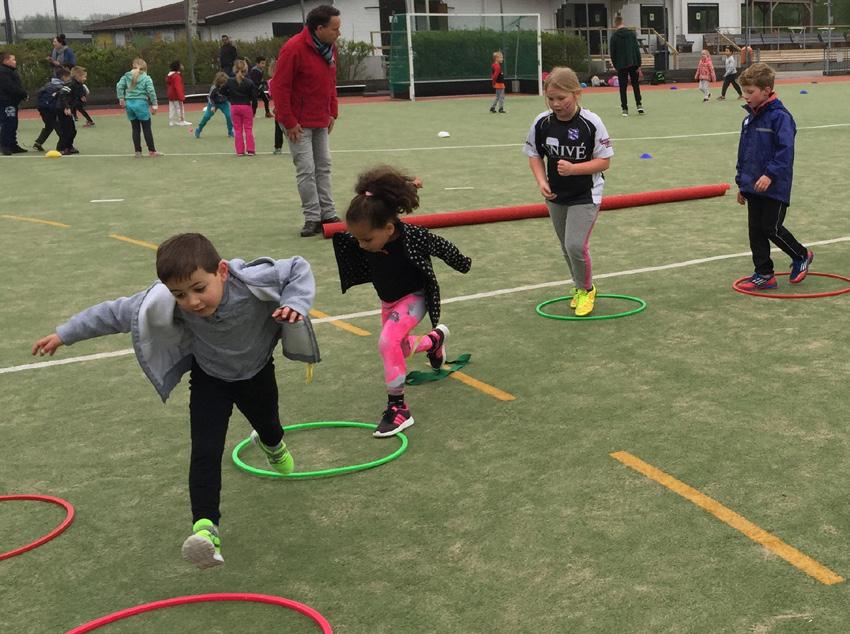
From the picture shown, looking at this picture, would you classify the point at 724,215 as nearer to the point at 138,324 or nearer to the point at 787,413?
the point at 787,413

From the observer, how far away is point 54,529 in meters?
4.53

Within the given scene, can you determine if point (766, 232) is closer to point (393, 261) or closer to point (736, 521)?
point (393, 261)

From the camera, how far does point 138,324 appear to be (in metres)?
4.07

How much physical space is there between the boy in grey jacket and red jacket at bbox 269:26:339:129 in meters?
6.81

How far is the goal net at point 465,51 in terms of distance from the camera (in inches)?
1492

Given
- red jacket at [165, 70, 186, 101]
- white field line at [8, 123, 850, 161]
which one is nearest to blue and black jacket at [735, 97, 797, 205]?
white field line at [8, 123, 850, 161]

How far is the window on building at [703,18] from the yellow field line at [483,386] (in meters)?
61.6

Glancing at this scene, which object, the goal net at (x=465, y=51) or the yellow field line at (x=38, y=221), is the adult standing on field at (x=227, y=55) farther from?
the yellow field line at (x=38, y=221)

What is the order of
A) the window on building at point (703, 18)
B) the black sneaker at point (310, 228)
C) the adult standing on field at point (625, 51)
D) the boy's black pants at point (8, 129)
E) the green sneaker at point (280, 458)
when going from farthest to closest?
the window on building at point (703, 18) → the adult standing on field at point (625, 51) → the boy's black pants at point (8, 129) → the black sneaker at point (310, 228) → the green sneaker at point (280, 458)

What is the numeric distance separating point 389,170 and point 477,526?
82.9 inches

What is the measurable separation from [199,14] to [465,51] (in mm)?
24572

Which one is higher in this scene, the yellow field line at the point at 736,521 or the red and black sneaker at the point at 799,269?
the red and black sneaker at the point at 799,269

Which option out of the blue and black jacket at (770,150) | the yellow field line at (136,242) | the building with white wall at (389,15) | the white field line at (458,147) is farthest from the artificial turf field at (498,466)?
the building with white wall at (389,15)

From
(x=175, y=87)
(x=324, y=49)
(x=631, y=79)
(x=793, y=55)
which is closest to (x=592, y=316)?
(x=324, y=49)
